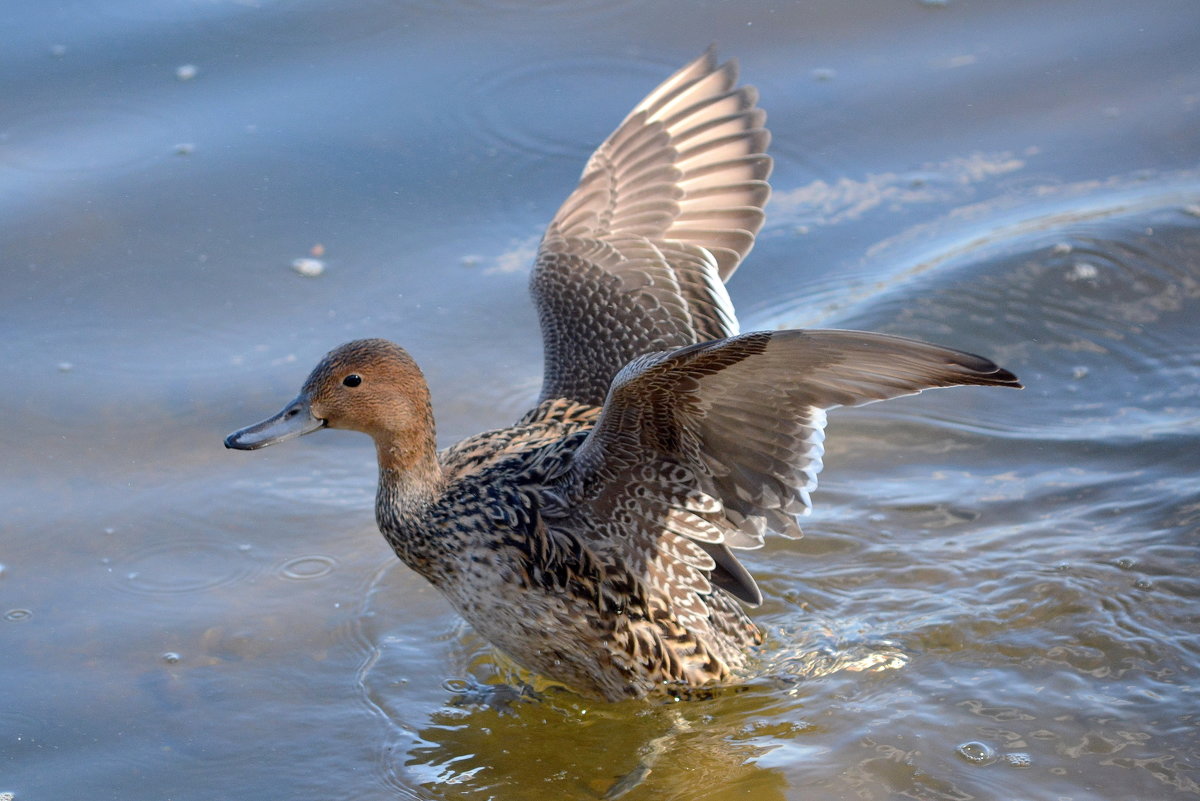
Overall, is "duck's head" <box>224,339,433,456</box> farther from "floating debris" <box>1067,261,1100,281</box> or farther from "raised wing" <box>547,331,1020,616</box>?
"floating debris" <box>1067,261,1100,281</box>

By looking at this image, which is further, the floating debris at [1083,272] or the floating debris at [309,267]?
the floating debris at [309,267]

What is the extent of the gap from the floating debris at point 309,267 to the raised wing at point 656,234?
145 cm

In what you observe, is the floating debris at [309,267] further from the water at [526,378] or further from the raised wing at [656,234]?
the raised wing at [656,234]

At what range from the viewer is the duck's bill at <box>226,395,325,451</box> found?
432 centimetres

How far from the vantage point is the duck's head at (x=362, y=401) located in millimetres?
4430

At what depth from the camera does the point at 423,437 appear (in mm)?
4617

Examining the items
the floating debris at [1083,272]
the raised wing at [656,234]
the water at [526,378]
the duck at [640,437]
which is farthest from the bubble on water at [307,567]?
the floating debris at [1083,272]

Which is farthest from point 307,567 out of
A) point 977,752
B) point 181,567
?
point 977,752

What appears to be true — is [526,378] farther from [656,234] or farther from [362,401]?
[362,401]

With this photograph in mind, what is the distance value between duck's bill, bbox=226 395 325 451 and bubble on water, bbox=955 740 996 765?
87.6 inches

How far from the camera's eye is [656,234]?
5.46 m

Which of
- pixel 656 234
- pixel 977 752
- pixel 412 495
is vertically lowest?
pixel 977 752

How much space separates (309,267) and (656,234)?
1.90m

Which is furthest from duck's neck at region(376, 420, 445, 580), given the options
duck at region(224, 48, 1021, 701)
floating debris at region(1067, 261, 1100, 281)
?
floating debris at region(1067, 261, 1100, 281)
